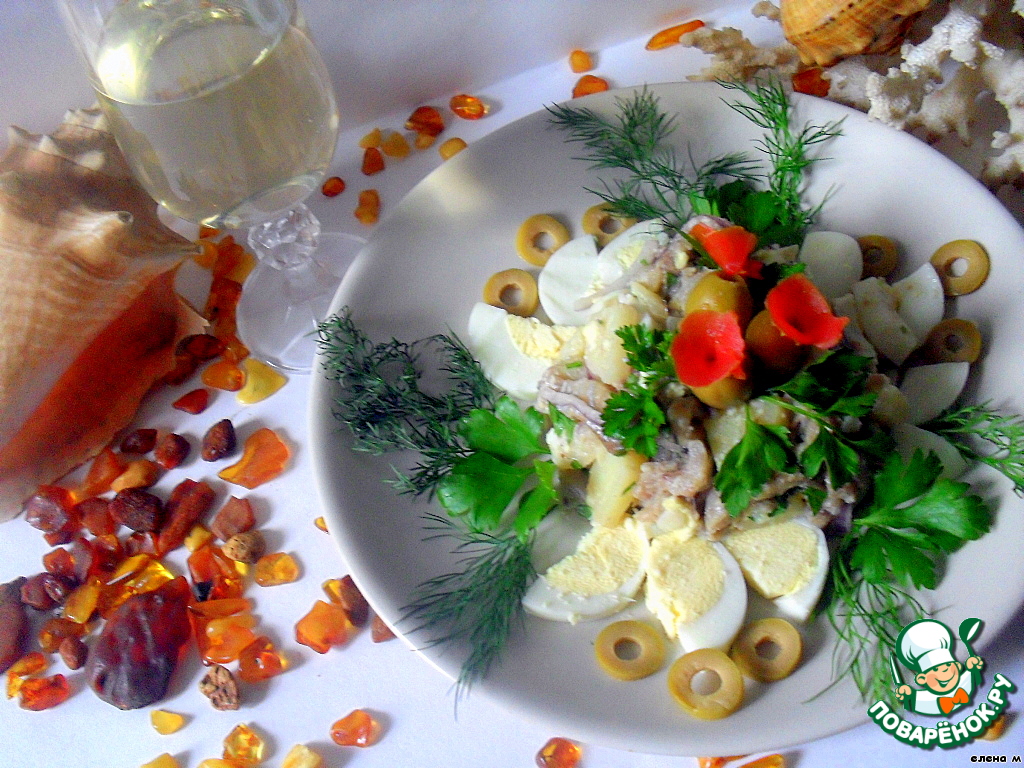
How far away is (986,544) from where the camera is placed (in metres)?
1.22

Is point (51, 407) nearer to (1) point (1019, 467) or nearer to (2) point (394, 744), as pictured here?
(2) point (394, 744)

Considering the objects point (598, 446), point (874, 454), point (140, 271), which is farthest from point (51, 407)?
point (874, 454)

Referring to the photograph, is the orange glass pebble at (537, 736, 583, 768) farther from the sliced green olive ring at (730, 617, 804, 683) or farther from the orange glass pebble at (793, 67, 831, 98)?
the orange glass pebble at (793, 67, 831, 98)

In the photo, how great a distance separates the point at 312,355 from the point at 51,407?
1.72ft

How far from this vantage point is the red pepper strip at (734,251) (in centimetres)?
128

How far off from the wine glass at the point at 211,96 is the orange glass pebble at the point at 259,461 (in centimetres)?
48

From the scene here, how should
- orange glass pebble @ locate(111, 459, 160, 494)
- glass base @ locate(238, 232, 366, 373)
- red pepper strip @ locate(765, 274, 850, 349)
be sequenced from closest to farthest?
1. red pepper strip @ locate(765, 274, 850, 349)
2. orange glass pebble @ locate(111, 459, 160, 494)
3. glass base @ locate(238, 232, 366, 373)

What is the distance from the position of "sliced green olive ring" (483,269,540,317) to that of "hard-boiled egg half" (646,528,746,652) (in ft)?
1.72

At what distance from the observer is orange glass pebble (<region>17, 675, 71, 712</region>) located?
1507 millimetres

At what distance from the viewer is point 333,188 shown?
1.99m

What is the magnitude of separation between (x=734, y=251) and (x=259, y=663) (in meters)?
1.05

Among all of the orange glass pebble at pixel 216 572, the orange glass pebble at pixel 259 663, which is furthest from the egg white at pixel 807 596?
the orange glass pebble at pixel 216 572

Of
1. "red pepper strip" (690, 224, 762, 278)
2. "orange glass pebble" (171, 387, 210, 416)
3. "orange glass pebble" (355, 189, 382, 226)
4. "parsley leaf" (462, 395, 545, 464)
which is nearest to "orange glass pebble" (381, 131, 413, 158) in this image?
"orange glass pebble" (355, 189, 382, 226)

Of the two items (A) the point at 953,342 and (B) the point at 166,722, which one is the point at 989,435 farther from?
(B) the point at 166,722
